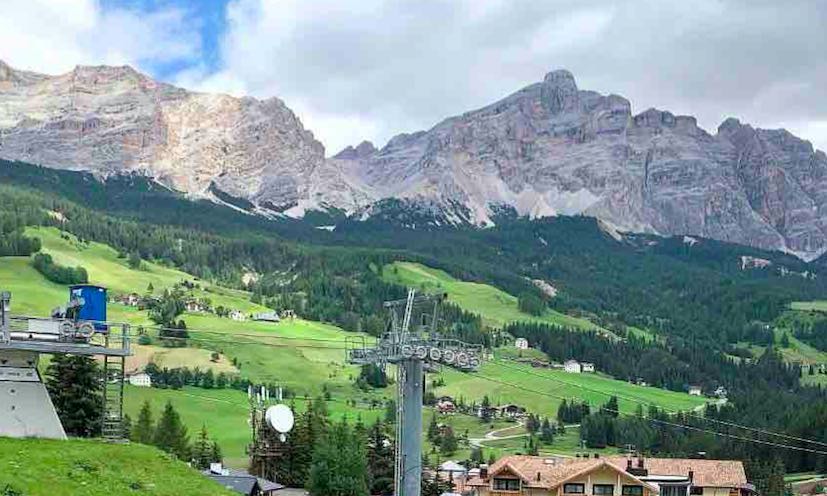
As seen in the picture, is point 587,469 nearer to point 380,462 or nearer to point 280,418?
point 280,418

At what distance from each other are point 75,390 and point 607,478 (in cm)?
4138

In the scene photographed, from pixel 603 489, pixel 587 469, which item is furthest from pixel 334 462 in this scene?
pixel 603 489

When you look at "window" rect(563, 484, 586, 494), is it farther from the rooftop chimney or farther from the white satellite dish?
the white satellite dish

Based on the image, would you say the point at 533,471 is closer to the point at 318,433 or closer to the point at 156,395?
the point at 318,433

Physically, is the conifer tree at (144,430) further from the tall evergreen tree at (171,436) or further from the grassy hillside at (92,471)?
the grassy hillside at (92,471)

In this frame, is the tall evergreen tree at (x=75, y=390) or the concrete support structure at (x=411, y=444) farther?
the tall evergreen tree at (x=75, y=390)

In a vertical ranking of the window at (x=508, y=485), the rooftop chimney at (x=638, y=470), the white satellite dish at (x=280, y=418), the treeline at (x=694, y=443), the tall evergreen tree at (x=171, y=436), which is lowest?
the treeline at (x=694, y=443)

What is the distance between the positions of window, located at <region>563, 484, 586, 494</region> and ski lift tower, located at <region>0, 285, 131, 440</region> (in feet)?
163

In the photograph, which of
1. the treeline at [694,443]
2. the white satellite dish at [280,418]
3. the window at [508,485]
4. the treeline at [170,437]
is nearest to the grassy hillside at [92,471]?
the white satellite dish at [280,418]

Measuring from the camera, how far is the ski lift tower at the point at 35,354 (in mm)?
39094

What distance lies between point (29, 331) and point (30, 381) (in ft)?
7.96

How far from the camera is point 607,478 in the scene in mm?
85688

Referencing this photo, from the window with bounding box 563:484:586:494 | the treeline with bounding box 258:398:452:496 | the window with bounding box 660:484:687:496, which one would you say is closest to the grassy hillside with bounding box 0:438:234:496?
the treeline with bounding box 258:398:452:496

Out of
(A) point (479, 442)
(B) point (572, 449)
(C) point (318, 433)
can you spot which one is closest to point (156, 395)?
(A) point (479, 442)
